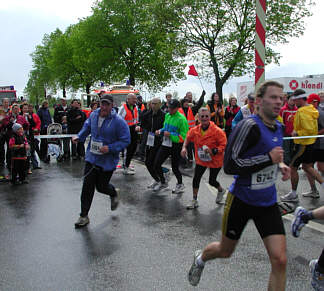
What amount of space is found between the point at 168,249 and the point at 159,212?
1757mm

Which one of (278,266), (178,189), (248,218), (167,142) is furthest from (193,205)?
(278,266)

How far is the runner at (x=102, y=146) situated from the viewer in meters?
5.79

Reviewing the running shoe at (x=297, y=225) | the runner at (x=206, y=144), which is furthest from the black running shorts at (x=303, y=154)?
the running shoe at (x=297, y=225)

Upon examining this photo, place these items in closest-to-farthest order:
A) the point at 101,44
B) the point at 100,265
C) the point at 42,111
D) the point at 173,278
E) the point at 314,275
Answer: the point at 314,275, the point at 173,278, the point at 100,265, the point at 42,111, the point at 101,44

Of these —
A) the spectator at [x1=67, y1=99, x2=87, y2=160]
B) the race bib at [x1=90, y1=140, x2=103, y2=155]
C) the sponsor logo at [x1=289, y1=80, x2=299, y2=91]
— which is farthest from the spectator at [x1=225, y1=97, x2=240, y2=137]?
the sponsor logo at [x1=289, y1=80, x2=299, y2=91]

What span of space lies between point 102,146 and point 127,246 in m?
1.61

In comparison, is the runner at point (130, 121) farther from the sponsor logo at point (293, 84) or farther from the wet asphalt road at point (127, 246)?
the sponsor logo at point (293, 84)

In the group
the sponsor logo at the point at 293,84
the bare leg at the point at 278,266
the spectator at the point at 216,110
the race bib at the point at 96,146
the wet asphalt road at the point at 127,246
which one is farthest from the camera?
the sponsor logo at the point at 293,84

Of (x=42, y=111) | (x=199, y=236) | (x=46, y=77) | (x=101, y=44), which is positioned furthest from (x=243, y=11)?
(x=46, y=77)

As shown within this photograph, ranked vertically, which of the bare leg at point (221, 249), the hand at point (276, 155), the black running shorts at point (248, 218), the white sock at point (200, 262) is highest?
the hand at point (276, 155)

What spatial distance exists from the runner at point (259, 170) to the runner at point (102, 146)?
2.86 meters

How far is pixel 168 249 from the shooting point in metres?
4.72

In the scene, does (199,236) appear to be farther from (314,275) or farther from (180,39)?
Answer: (180,39)

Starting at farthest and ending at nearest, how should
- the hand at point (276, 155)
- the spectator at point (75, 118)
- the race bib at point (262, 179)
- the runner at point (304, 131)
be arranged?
the spectator at point (75, 118) → the runner at point (304, 131) → the race bib at point (262, 179) → the hand at point (276, 155)
